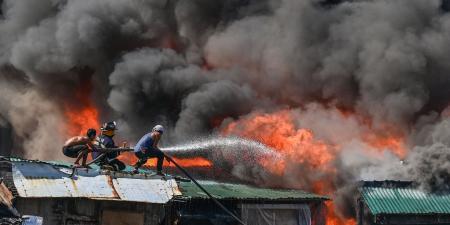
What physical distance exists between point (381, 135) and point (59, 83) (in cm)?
1777

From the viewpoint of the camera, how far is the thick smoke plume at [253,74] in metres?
25.3

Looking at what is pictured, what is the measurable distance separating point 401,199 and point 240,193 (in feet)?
21.2

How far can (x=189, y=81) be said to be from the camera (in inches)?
1163

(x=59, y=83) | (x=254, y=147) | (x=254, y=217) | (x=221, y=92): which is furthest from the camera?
(x=59, y=83)

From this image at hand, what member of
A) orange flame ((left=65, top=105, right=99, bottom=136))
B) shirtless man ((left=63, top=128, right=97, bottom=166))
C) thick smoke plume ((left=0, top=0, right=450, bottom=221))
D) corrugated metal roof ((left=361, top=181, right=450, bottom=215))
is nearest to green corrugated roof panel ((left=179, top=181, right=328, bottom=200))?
thick smoke plume ((left=0, top=0, right=450, bottom=221))

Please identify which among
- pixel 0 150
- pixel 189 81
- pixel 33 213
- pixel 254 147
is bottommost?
pixel 33 213

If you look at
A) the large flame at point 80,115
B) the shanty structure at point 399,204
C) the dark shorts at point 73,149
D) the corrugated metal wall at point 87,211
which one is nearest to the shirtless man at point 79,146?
the dark shorts at point 73,149

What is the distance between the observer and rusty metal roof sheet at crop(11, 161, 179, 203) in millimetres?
14922

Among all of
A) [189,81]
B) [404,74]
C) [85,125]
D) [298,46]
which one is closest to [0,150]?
[85,125]

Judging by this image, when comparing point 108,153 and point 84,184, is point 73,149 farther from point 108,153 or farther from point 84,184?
point 108,153

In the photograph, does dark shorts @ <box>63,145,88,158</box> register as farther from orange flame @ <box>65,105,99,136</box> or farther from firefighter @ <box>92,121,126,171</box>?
orange flame @ <box>65,105,99,136</box>

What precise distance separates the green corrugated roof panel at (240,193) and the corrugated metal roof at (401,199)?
2024 mm

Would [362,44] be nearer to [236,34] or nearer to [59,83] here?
[236,34]

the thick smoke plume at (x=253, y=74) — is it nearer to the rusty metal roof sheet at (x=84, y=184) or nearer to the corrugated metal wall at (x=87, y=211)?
the corrugated metal wall at (x=87, y=211)
